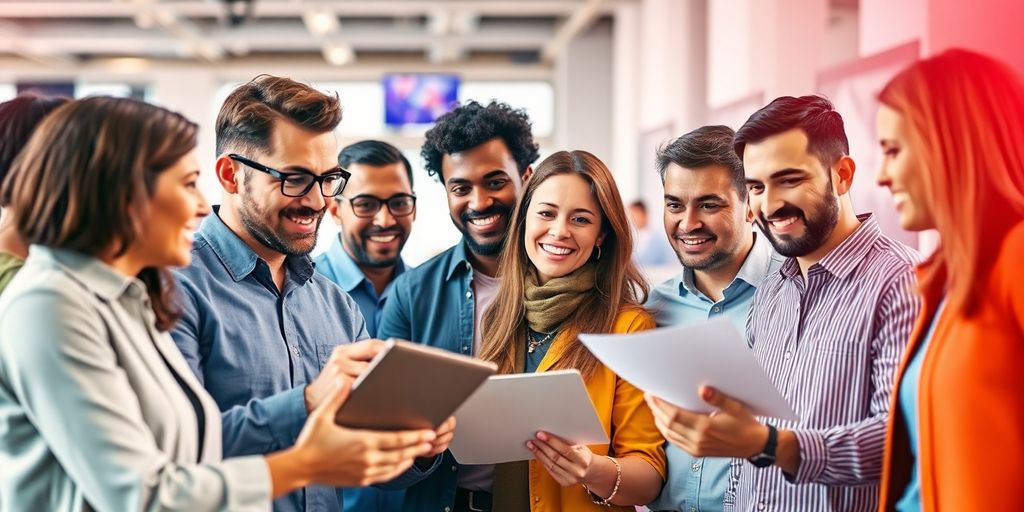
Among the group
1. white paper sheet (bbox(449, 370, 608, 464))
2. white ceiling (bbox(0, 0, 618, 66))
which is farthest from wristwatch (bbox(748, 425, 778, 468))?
white ceiling (bbox(0, 0, 618, 66))

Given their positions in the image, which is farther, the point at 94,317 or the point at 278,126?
the point at 278,126

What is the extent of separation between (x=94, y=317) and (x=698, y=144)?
1715mm

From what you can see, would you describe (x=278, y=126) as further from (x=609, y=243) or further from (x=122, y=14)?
(x=122, y=14)

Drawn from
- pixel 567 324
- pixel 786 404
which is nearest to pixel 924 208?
pixel 786 404

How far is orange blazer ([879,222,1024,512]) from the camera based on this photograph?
1581 millimetres

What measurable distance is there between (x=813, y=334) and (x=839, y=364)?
102mm

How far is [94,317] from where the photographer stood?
4.95ft

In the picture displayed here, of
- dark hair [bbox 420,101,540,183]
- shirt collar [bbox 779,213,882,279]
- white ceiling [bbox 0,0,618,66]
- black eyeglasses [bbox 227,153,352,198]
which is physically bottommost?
shirt collar [bbox 779,213,882,279]

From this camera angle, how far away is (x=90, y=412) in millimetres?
Result: 1453

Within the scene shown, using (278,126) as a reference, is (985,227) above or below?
below

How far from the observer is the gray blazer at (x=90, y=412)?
1.45 m

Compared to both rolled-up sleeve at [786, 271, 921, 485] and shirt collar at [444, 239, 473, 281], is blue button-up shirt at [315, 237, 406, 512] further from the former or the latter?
rolled-up sleeve at [786, 271, 921, 485]

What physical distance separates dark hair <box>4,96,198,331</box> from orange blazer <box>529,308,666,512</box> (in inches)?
48.8

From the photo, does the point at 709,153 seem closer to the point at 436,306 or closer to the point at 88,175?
the point at 436,306
